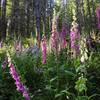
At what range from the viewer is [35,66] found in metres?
6.87

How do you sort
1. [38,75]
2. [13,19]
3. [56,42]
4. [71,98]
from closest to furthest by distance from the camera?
1. [71,98]
2. [56,42]
3. [38,75]
4. [13,19]

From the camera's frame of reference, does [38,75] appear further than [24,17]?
No

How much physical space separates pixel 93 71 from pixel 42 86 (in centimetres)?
97

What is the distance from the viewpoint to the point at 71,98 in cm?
493

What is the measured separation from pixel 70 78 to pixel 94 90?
45 cm

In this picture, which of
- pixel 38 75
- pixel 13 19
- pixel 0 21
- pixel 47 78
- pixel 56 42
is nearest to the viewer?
pixel 56 42

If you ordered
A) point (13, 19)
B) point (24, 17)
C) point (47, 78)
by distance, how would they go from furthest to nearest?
1. point (24, 17)
2. point (13, 19)
3. point (47, 78)

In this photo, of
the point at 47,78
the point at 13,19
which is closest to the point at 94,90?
the point at 47,78

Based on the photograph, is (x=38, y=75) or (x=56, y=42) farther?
(x=38, y=75)

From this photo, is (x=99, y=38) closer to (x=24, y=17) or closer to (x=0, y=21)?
(x=0, y=21)

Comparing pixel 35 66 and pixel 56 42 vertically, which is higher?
pixel 56 42

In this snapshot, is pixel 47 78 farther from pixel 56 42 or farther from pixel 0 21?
pixel 0 21

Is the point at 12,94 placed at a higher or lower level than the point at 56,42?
lower

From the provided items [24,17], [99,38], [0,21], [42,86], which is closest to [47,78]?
[42,86]
